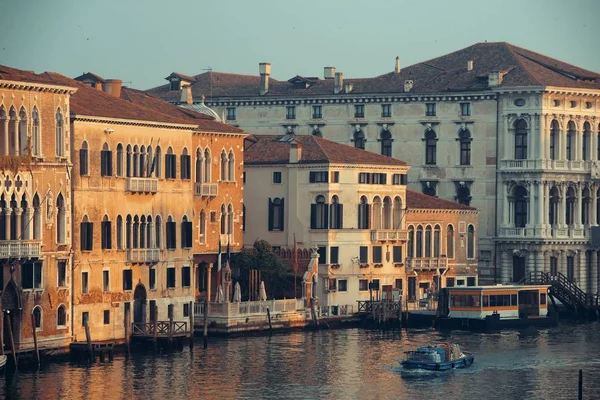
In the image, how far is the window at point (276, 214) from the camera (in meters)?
101

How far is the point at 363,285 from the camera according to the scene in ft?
334

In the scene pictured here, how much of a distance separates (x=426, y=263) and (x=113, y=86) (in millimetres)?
18079

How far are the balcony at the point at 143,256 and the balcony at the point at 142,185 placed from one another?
231 cm

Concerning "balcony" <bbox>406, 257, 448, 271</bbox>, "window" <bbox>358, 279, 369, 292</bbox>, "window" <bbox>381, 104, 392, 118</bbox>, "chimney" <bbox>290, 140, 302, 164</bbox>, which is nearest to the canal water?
"window" <bbox>358, 279, 369, 292</bbox>

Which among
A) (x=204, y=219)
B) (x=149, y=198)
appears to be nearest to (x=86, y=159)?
(x=149, y=198)

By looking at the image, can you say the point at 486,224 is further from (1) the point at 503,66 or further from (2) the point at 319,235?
(2) the point at 319,235

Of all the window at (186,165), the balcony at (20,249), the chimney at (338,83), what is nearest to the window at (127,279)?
the window at (186,165)

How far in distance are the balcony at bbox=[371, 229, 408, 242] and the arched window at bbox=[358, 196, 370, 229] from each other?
0.50 meters

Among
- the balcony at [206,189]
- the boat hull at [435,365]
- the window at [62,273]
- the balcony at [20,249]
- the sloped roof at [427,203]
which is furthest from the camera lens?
the sloped roof at [427,203]

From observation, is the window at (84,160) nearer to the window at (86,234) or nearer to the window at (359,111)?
the window at (86,234)

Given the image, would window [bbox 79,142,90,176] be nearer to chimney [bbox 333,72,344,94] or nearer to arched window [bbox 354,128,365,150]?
arched window [bbox 354,128,365,150]

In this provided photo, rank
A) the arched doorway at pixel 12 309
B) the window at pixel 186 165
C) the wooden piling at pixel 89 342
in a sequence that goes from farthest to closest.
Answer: the window at pixel 186 165 < the wooden piling at pixel 89 342 < the arched doorway at pixel 12 309

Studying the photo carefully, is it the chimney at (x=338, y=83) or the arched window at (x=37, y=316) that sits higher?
the chimney at (x=338, y=83)

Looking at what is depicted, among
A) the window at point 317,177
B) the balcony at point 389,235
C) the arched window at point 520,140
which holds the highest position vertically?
the arched window at point 520,140
